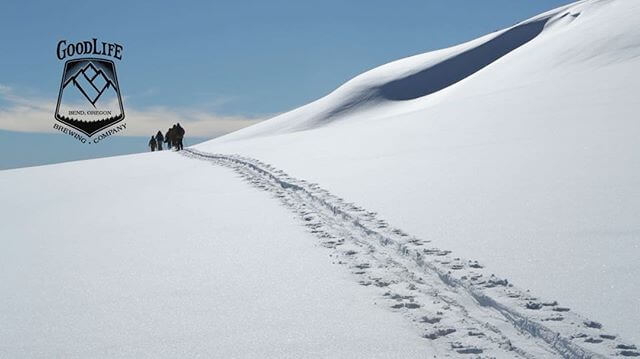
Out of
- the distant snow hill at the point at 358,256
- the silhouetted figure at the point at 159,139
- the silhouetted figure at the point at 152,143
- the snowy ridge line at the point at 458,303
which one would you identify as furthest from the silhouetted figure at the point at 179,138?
the snowy ridge line at the point at 458,303

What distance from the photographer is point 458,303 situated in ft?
13.2

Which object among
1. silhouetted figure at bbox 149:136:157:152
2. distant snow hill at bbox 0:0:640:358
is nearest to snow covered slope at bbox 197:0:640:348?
distant snow hill at bbox 0:0:640:358

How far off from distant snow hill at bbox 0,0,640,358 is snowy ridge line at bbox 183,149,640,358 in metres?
0.02

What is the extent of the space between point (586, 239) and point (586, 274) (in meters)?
0.96

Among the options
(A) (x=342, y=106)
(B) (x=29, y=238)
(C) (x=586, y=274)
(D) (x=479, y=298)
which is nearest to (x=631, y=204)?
(C) (x=586, y=274)

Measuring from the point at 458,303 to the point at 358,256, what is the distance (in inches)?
59.0

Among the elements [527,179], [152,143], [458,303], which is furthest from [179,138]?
[458,303]

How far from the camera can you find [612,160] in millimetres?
8359

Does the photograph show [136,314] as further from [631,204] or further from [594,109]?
[594,109]

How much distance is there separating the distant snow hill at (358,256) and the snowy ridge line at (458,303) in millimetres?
16

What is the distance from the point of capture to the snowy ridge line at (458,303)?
326cm

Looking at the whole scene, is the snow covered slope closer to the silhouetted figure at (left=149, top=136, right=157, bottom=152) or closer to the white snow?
the white snow

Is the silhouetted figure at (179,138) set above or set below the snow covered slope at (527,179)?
above

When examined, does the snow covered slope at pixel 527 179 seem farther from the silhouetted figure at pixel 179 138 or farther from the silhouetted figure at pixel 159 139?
the silhouetted figure at pixel 159 139
